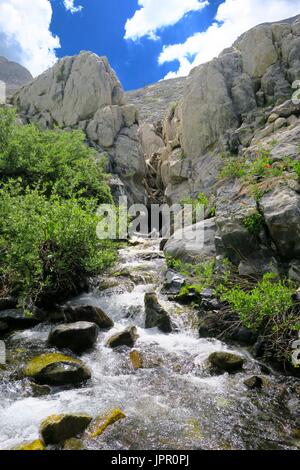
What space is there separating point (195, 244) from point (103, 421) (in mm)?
8423

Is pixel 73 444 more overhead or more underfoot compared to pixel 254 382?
more underfoot

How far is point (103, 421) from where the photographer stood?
6262mm

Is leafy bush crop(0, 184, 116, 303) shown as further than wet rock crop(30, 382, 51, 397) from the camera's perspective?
Yes

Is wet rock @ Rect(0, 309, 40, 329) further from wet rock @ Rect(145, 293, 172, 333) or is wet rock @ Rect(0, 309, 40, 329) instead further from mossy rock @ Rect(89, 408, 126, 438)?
mossy rock @ Rect(89, 408, 126, 438)

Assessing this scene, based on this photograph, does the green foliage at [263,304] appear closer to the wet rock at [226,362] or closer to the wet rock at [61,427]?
the wet rock at [226,362]

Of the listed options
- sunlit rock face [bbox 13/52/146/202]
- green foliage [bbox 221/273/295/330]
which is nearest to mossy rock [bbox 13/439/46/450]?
green foliage [bbox 221/273/295/330]

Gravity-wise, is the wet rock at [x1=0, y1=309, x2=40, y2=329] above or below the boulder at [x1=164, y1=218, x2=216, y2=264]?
below

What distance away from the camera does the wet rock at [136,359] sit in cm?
866

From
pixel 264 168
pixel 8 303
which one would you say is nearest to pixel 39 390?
pixel 8 303

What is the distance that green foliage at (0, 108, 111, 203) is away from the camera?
66.6 feet

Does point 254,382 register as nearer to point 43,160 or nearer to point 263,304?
point 263,304

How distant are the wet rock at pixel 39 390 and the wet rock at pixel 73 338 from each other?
194 centimetres

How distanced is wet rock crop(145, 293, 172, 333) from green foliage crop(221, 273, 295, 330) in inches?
95.4

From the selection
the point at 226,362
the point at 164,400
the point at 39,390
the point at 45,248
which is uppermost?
the point at 45,248
